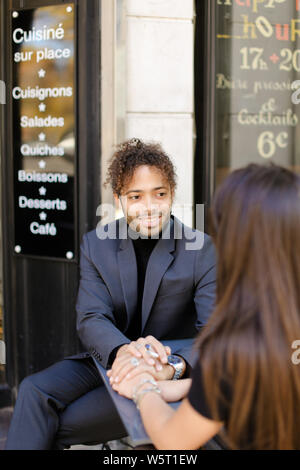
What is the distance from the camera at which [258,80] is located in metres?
3.78

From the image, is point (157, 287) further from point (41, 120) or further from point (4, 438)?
point (4, 438)

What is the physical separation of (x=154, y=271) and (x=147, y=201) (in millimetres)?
341

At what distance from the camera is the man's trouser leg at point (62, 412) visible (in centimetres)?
224

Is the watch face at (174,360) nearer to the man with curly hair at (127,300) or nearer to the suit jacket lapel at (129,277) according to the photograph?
the man with curly hair at (127,300)

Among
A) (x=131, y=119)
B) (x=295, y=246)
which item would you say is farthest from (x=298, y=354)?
(x=131, y=119)

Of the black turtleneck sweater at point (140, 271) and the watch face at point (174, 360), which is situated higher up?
the black turtleneck sweater at point (140, 271)

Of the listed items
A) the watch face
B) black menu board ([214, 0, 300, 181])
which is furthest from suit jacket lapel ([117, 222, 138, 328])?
black menu board ([214, 0, 300, 181])

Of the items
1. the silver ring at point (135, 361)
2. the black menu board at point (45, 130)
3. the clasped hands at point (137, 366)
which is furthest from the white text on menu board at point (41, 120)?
the silver ring at point (135, 361)

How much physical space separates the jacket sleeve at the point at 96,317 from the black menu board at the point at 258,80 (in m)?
1.47

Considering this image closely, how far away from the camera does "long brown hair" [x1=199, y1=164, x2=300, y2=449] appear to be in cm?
145

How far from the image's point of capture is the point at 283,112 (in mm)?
3785

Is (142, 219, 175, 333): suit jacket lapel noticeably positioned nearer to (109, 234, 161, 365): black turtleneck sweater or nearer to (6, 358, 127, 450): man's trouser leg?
(109, 234, 161, 365): black turtleneck sweater
